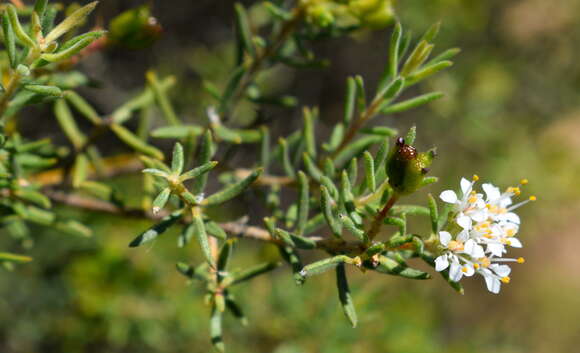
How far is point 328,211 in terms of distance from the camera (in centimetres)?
127

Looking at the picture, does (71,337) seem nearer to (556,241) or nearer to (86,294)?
(86,294)

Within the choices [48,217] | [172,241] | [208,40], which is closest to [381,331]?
[172,241]

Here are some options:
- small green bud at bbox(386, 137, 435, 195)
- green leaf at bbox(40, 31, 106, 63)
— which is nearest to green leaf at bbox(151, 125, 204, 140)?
A: green leaf at bbox(40, 31, 106, 63)

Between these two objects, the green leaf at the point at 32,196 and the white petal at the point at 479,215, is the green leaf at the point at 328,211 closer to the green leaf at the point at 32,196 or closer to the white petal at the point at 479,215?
the white petal at the point at 479,215

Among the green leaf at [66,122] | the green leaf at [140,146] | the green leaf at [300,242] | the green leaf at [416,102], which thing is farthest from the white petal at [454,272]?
the green leaf at [66,122]

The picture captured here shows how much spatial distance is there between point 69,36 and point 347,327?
1.73m

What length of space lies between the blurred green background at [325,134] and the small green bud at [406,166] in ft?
4.16

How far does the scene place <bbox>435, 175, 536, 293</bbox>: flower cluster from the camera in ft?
3.93

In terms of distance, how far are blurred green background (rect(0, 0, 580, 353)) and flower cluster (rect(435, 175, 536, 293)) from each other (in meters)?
1.11

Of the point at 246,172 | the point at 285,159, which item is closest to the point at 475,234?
the point at 285,159

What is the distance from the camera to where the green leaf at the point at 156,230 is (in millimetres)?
1253

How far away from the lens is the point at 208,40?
4.07m

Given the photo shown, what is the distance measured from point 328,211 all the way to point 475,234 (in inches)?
13.3

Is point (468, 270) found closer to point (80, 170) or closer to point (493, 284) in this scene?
point (493, 284)
